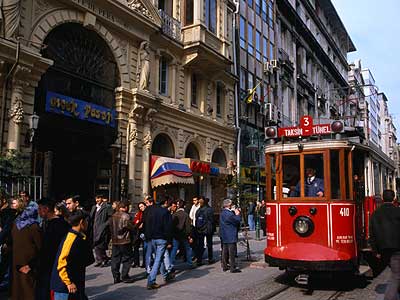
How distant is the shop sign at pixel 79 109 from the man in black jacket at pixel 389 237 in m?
11.3

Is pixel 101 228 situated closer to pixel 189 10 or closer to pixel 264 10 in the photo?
pixel 189 10

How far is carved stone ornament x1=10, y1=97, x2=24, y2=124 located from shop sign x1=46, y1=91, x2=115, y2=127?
1043 millimetres

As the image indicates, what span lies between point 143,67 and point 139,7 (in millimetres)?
2590

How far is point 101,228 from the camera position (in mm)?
11383

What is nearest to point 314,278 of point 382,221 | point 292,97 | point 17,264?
point 382,221

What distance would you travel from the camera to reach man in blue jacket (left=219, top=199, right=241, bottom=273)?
35.4 ft

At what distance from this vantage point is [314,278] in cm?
972

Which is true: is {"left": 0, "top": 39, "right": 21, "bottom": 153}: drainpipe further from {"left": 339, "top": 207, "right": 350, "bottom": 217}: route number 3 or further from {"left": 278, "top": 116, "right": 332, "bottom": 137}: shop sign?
{"left": 339, "top": 207, "right": 350, "bottom": 217}: route number 3

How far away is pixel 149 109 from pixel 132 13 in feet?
13.2

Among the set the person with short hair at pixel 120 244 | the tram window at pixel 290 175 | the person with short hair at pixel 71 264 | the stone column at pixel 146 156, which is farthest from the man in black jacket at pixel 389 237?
the stone column at pixel 146 156

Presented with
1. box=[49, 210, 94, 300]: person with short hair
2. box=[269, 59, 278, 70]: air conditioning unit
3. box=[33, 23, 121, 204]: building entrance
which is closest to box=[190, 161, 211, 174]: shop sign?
box=[33, 23, 121, 204]: building entrance

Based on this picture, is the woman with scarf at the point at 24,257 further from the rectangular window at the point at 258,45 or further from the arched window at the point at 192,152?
the rectangular window at the point at 258,45

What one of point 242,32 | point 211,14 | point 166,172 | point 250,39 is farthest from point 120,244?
point 250,39

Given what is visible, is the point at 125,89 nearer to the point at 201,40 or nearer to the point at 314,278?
the point at 201,40
